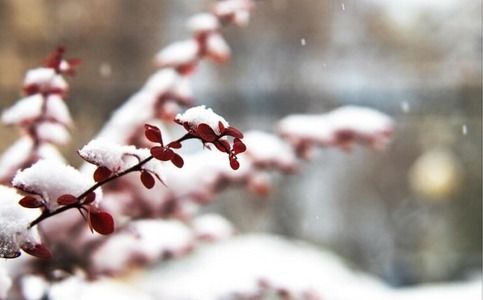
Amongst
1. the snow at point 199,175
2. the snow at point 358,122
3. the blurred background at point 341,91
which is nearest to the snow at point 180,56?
the snow at point 199,175

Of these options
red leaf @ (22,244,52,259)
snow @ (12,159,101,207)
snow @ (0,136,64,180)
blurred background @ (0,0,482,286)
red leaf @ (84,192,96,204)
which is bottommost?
red leaf @ (22,244,52,259)

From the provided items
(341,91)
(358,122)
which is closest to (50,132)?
(358,122)

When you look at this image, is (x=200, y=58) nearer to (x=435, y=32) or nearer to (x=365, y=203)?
(x=435, y=32)

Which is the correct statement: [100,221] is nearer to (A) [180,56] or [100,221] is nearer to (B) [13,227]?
(B) [13,227]

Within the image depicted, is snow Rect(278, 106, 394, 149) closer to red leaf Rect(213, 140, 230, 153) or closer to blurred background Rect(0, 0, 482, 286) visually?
red leaf Rect(213, 140, 230, 153)

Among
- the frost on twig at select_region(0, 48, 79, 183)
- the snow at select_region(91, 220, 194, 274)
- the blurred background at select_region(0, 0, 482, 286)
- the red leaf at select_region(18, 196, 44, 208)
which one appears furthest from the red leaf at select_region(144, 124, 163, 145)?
the blurred background at select_region(0, 0, 482, 286)
